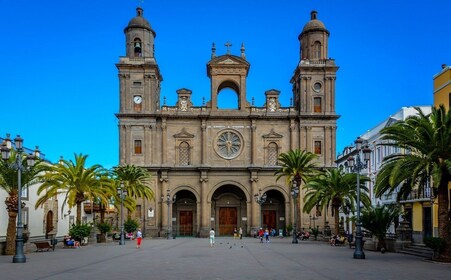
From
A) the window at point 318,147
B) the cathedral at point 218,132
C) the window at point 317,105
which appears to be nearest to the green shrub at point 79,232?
the cathedral at point 218,132

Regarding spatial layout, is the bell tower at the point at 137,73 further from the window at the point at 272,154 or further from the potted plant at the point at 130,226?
the window at the point at 272,154

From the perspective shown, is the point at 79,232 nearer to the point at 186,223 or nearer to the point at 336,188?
the point at 336,188

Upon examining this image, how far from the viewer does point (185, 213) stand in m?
73.0

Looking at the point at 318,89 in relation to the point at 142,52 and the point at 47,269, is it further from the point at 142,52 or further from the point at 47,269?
the point at 47,269

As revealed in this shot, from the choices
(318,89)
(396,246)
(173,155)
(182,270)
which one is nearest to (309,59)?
(318,89)

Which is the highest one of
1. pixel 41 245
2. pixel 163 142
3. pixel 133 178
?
pixel 163 142

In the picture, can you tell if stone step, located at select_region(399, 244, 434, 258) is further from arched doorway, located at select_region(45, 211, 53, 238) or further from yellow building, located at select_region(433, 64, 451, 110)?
arched doorway, located at select_region(45, 211, 53, 238)

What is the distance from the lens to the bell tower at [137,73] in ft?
228

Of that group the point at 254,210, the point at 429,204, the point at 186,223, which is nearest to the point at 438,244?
the point at 429,204

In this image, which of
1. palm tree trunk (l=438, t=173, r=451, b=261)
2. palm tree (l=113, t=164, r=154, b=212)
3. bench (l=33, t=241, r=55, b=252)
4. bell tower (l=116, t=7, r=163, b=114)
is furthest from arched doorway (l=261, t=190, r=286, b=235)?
palm tree trunk (l=438, t=173, r=451, b=261)

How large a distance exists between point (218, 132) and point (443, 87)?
35903 millimetres

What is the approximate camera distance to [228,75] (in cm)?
7100

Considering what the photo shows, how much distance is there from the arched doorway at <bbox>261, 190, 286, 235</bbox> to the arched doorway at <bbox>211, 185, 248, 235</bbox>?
111 inches

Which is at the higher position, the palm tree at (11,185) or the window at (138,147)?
the window at (138,147)
